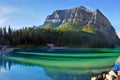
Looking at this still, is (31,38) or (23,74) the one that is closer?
(23,74)

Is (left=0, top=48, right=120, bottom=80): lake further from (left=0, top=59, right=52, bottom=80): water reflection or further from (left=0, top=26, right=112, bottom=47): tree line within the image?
(left=0, top=26, right=112, bottom=47): tree line

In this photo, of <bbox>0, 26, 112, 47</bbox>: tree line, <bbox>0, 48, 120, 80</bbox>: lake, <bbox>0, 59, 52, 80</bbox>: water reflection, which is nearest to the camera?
<bbox>0, 59, 52, 80</bbox>: water reflection

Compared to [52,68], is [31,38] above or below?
above

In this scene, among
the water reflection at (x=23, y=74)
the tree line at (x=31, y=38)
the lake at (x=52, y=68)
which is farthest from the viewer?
the tree line at (x=31, y=38)

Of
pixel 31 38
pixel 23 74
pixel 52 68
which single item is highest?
pixel 31 38

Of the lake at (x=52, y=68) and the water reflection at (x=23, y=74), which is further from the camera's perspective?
the lake at (x=52, y=68)

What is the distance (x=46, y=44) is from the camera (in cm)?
11106

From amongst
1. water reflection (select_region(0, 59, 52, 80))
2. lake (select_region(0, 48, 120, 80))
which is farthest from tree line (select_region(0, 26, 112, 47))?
water reflection (select_region(0, 59, 52, 80))

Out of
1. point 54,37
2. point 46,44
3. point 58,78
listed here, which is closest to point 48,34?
point 54,37

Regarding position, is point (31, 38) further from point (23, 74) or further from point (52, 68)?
point (23, 74)

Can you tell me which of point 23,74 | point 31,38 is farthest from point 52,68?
point 31,38

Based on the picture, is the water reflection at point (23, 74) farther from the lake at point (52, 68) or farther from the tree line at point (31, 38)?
the tree line at point (31, 38)

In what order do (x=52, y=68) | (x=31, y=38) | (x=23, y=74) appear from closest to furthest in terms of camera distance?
(x=23, y=74), (x=52, y=68), (x=31, y=38)

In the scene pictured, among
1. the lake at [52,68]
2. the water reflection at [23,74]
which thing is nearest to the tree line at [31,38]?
the lake at [52,68]
